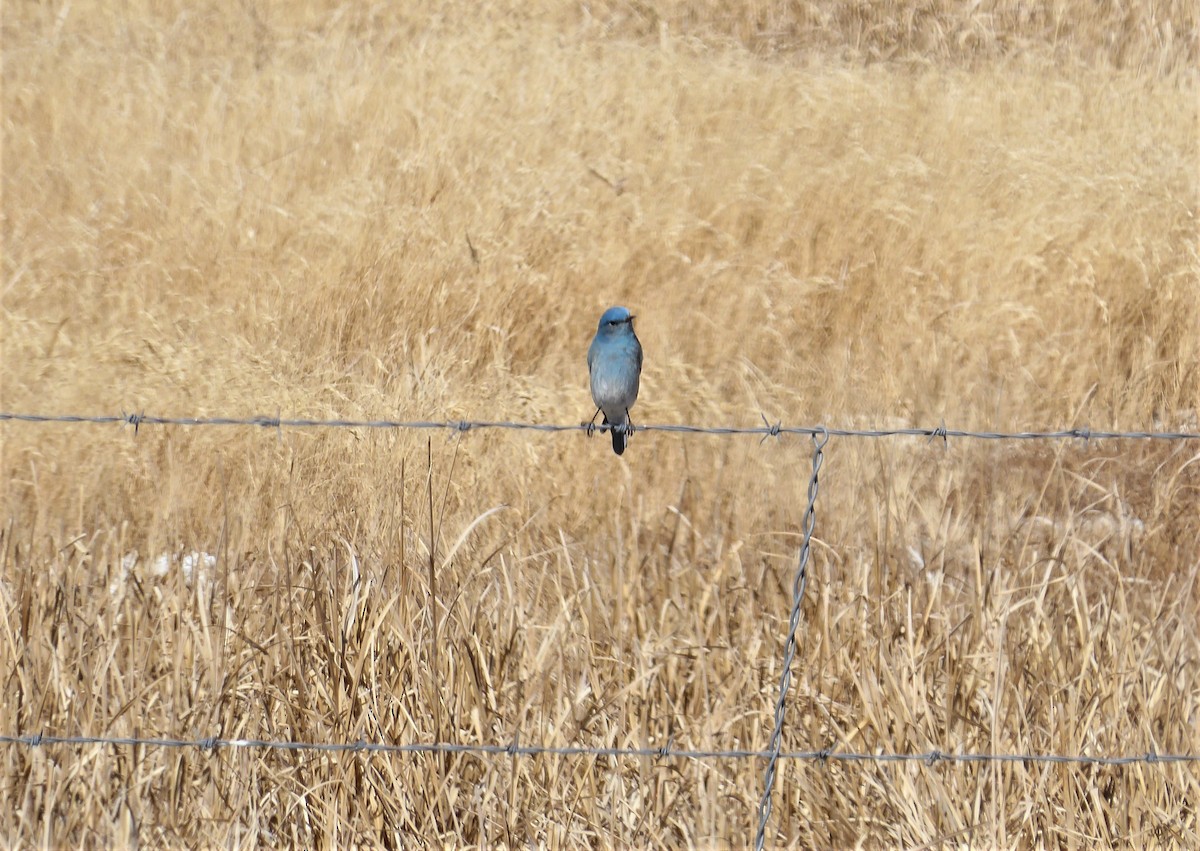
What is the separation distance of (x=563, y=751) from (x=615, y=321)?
5.20 feet

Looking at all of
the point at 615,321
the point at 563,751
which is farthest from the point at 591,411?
the point at 563,751

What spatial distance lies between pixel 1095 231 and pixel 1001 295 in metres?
0.79

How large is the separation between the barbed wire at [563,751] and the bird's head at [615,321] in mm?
1247

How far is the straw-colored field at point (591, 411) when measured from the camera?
2.65 m

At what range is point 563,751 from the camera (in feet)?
7.41

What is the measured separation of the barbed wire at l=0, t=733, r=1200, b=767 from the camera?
7.45ft

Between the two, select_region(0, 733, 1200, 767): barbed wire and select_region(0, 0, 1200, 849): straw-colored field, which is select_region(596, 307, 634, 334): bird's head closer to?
select_region(0, 0, 1200, 849): straw-colored field

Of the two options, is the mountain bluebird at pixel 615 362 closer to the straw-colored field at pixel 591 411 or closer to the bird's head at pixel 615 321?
the bird's head at pixel 615 321

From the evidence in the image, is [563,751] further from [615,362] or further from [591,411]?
[591,411]

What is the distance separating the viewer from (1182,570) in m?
4.34

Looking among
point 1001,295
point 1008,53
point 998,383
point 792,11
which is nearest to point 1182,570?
point 998,383

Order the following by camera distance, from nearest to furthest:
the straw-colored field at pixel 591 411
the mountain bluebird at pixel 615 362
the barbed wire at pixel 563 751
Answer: the barbed wire at pixel 563 751 < the straw-colored field at pixel 591 411 < the mountain bluebird at pixel 615 362

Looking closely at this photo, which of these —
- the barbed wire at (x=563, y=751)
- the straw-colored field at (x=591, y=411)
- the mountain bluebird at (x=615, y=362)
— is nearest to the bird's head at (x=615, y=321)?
the mountain bluebird at (x=615, y=362)

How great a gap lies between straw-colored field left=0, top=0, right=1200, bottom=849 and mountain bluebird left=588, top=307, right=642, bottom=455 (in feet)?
1.06
